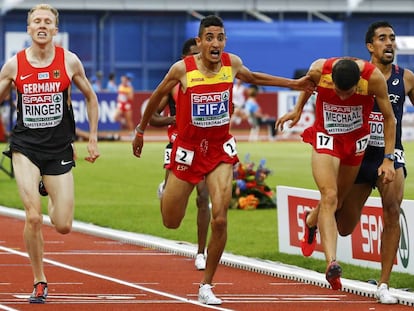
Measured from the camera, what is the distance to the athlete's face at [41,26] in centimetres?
1170

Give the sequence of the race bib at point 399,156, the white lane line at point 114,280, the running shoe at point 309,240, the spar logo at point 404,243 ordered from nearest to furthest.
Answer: the white lane line at point 114,280
the race bib at point 399,156
the spar logo at point 404,243
the running shoe at point 309,240

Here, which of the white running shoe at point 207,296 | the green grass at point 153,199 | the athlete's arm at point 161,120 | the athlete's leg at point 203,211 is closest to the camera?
the white running shoe at point 207,296

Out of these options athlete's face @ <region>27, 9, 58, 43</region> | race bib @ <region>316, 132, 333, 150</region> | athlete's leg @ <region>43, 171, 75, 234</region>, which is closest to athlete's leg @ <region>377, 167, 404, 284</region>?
race bib @ <region>316, 132, 333, 150</region>

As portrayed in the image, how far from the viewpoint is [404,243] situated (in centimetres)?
1298

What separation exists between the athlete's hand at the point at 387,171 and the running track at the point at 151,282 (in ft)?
→ 3.06

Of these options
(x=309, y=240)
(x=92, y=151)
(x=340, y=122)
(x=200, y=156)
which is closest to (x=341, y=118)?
(x=340, y=122)

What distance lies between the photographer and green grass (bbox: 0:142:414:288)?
1614cm

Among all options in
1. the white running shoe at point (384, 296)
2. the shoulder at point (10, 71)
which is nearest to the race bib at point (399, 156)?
the white running shoe at point (384, 296)

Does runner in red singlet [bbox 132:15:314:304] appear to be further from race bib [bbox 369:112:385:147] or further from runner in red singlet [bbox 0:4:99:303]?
runner in red singlet [bbox 0:4:99:303]

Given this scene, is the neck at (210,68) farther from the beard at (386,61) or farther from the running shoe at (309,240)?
the running shoe at (309,240)

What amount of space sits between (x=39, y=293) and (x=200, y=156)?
68.5 inches

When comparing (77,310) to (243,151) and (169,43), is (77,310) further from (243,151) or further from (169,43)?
(169,43)

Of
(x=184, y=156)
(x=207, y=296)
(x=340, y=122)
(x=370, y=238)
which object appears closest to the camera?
(x=207, y=296)

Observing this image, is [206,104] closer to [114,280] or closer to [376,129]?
[376,129]
